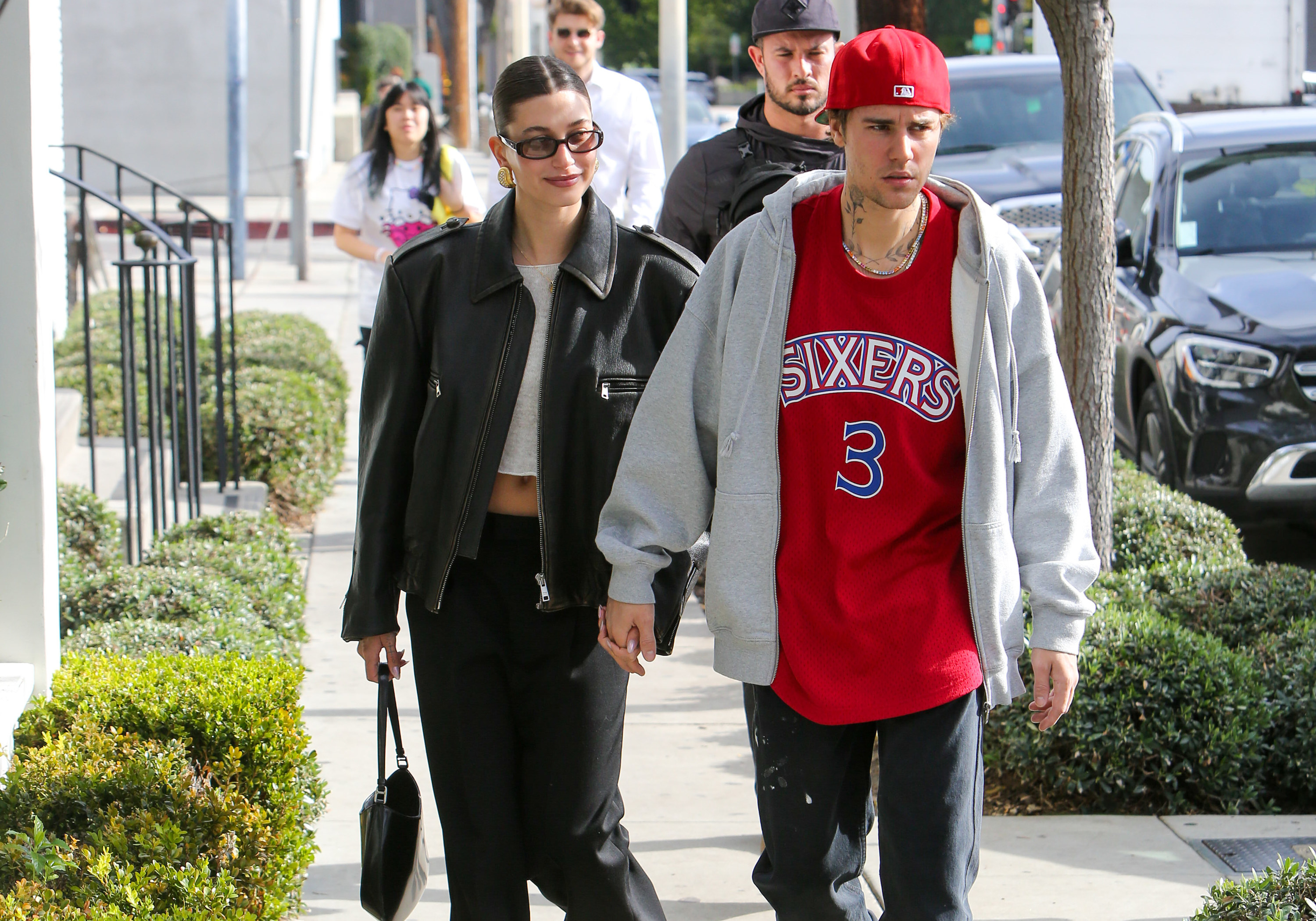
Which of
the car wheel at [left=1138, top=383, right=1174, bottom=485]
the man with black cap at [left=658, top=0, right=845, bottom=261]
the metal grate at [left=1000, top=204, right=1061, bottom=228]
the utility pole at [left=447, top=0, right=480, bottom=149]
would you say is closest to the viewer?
the man with black cap at [left=658, top=0, right=845, bottom=261]

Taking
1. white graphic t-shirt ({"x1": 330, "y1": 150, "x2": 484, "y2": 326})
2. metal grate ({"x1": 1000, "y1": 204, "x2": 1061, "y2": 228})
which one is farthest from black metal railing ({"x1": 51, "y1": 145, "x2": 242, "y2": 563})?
metal grate ({"x1": 1000, "y1": 204, "x2": 1061, "y2": 228})

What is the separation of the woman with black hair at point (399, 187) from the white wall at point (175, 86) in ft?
60.2

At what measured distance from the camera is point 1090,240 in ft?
17.5

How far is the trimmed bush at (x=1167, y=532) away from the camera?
5703mm

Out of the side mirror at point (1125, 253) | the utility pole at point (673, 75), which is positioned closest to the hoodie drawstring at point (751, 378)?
the side mirror at point (1125, 253)

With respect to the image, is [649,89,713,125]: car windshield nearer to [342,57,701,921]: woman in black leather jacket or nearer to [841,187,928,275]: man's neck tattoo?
[342,57,701,921]: woman in black leather jacket

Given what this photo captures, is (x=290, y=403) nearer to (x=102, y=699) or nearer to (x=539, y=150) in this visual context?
(x=102, y=699)

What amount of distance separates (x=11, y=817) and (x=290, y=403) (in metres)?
4.45

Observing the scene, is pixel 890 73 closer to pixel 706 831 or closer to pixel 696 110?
pixel 706 831

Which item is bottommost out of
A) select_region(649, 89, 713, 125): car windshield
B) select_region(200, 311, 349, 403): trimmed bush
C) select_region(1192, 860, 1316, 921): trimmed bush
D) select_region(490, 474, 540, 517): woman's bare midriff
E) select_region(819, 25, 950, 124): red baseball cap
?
select_region(1192, 860, 1316, 921): trimmed bush

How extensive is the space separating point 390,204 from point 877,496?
15.7 ft

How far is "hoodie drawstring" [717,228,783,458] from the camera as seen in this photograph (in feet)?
8.98

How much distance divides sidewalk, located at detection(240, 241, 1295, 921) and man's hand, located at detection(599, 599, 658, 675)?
3.89ft

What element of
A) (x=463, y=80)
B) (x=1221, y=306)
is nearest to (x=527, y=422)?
(x=1221, y=306)
